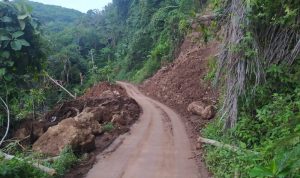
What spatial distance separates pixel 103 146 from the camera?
11.8m

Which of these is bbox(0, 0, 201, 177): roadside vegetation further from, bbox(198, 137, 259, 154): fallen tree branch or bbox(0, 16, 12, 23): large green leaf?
bbox(198, 137, 259, 154): fallen tree branch

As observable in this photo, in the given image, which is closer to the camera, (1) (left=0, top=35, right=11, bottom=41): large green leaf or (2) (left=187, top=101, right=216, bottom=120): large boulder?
(1) (left=0, top=35, right=11, bottom=41): large green leaf

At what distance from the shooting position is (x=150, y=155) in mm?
10727

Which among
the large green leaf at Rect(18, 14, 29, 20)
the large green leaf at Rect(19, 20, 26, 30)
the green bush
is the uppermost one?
the large green leaf at Rect(18, 14, 29, 20)

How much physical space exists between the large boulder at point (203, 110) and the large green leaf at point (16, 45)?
802 cm

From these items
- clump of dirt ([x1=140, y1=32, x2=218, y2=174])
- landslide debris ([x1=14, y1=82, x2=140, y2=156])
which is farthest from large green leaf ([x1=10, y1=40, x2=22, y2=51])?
clump of dirt ([x1=140, y1=32, x2=218, y2=174])

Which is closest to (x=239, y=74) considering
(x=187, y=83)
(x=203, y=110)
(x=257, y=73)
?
(x=257, y=73)

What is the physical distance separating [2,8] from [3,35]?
86cm

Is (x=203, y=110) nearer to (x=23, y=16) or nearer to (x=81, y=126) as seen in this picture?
(x=81, y=126)

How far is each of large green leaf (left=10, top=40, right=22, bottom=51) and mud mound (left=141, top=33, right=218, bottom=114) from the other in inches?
363

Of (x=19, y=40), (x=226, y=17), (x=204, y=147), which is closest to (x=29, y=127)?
(x=19, y=40)

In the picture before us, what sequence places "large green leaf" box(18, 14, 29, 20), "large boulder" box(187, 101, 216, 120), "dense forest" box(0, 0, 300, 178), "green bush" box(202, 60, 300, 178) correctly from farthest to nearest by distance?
"large boulder" box(187, 101, 216, 120) → "large green leaf" box(18, 14, 29, 20) → "dense forest" box(0, 0, 300, 178) → "green bush" box(202, 60, 300, 178)

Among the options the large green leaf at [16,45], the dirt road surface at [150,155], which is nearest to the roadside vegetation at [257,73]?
the dirt road surface at [150,155]

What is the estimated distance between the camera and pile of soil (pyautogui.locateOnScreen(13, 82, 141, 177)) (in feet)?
34.3
